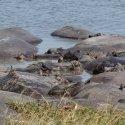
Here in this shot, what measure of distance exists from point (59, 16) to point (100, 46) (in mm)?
7043

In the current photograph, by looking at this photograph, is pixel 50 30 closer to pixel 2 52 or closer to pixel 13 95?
pixel 2 52

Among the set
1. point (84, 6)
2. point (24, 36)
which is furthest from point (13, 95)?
point (84, 6)

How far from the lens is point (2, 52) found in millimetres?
12602

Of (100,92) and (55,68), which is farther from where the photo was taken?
(55,68)

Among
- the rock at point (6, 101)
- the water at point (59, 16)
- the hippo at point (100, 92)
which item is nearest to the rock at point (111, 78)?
the hippo at point (100, 92)

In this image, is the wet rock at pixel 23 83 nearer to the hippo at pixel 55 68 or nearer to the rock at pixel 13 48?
the hippo at pixel 55 68

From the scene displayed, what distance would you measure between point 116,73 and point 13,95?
9.29ft

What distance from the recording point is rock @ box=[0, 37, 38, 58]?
12656mm

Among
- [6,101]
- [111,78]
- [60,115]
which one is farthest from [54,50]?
[60,115]

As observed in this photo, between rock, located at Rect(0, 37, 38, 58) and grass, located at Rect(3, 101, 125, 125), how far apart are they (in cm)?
665

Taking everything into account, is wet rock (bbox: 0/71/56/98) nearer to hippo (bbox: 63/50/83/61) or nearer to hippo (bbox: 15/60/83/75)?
hippo (bbox: 15/60/83/75)

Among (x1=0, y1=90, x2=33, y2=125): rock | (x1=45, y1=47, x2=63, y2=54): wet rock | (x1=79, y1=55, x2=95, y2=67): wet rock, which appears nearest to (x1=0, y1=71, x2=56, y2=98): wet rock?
(x1=0, y1=90, x2=33, y2=125): rock

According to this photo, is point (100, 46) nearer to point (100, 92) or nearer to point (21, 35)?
point (21, 35)

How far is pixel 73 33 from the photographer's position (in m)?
15.5
